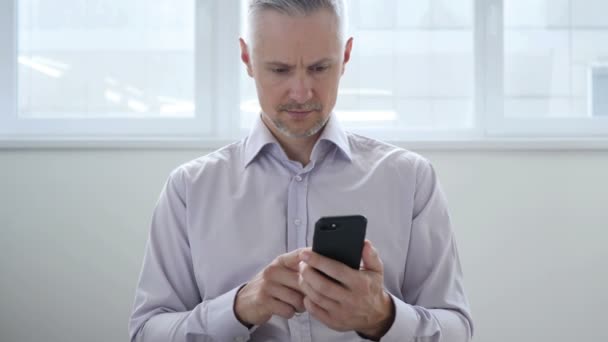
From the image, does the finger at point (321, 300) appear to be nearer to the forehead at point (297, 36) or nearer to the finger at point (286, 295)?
the finger at point (286, 295)

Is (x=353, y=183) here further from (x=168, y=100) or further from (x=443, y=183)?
(x=168, y=100)

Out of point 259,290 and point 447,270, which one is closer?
point 259,290

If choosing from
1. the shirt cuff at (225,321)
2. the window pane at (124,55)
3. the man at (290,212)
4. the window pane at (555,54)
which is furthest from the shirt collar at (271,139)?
the window pane at (555,54)

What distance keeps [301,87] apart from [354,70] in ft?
3.38

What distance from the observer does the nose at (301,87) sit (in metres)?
1.32

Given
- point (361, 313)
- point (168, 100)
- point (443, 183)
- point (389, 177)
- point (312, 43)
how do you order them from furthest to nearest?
point (168, 100)
point (443, 183)
point (389, 177)
point (312, 43)
point (361, 313)

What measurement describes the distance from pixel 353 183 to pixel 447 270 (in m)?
0.27

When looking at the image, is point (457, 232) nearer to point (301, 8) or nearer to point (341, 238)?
point (301, 8)

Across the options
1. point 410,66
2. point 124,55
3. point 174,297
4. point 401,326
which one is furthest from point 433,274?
point 124,55

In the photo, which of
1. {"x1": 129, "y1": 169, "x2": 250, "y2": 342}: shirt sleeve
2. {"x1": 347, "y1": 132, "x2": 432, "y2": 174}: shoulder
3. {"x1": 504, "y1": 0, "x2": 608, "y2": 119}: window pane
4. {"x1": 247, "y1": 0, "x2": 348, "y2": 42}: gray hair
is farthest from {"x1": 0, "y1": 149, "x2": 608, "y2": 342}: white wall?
{"x1": 247, "y1": 0, "x2": 348, "y2": 42}: gray hair

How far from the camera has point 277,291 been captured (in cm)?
113

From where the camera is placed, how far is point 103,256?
224 cm

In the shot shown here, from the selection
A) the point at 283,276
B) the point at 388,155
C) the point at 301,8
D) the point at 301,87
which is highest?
the point at 301,8

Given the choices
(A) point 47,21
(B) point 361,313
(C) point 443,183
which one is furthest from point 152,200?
(B) point 361,313
